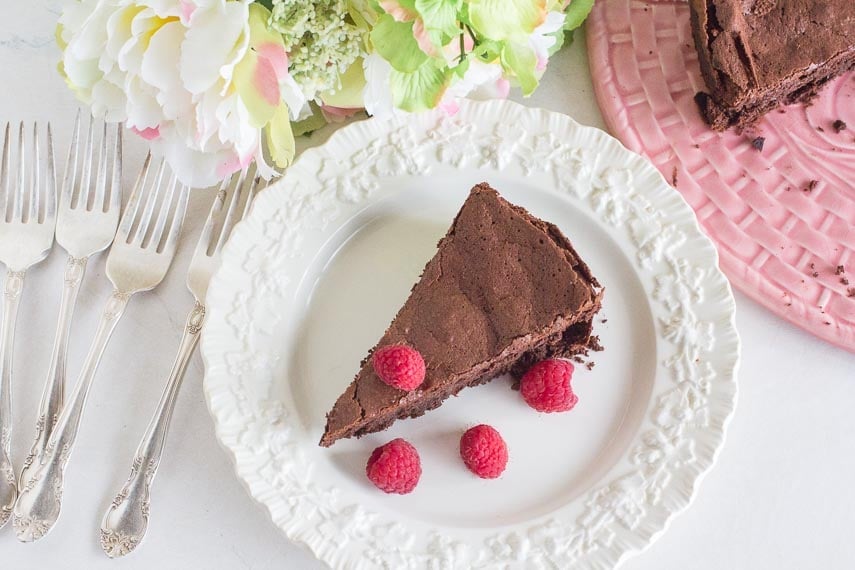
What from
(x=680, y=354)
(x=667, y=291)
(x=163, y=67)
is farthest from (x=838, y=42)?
(x=163, y=67)

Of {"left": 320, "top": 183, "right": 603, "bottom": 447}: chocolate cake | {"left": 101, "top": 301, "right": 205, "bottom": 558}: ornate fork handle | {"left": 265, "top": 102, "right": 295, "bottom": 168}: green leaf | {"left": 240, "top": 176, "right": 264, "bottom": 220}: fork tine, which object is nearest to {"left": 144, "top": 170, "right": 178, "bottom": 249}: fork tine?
{"left": 240, "top": 176, "right": 264, "bottom": 220}: fork tine

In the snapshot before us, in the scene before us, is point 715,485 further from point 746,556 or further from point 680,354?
point 680,354

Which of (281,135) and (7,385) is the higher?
(281,135)

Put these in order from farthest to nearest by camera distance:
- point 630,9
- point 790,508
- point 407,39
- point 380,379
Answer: point 630,9 → point 790,508 → point 380,379 → point 407,39

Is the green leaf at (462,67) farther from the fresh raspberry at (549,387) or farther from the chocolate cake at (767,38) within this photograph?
the chocolate cake at (767,38)

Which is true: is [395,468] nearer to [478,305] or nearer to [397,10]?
[478,305]

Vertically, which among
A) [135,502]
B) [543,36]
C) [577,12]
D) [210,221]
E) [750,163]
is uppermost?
[543,36]

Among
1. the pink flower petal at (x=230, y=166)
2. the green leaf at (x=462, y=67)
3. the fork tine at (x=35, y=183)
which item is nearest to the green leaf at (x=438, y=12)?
the green leaf at (x=462, y=67)

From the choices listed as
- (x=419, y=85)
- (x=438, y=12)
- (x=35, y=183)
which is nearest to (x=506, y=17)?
(x=438, y=12)
